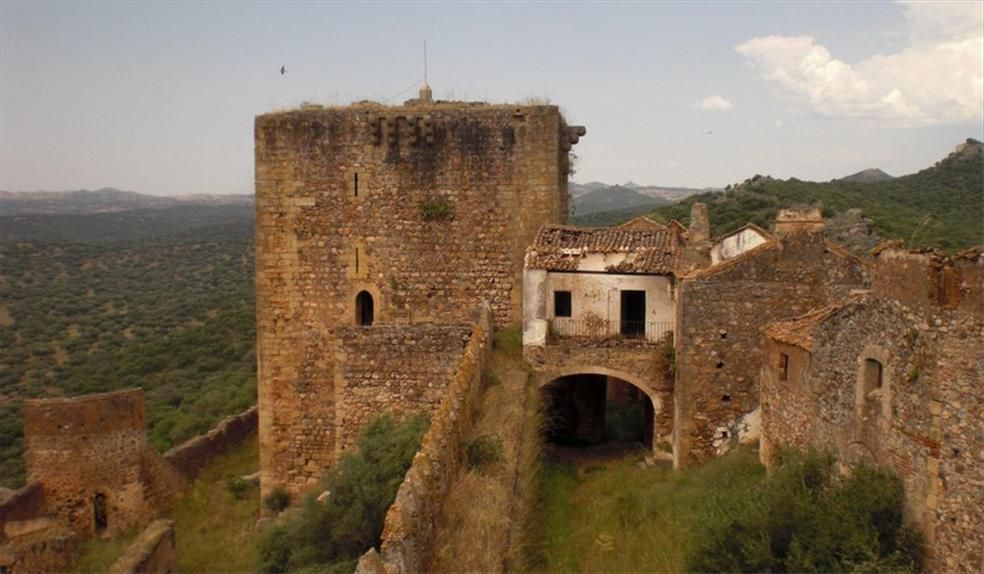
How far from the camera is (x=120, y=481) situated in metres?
16.5

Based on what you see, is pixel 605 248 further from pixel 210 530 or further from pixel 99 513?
pixel 99 513

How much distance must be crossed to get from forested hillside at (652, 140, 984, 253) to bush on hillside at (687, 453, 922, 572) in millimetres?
18192

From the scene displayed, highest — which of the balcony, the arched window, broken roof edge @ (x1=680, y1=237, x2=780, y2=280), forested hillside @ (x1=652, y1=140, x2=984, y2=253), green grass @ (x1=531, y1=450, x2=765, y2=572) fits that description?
forested hillside @ (x1=652, y1=140, x2=984, y2=253)

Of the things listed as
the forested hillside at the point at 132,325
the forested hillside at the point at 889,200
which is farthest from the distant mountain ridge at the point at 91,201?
the forested hillside at the point at 889,200

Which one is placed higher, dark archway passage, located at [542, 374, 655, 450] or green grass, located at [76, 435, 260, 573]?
dark archway passage, located at [542, 374, 655, 450]

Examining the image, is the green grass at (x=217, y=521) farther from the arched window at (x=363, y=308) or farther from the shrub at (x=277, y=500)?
the arched window at (x=363, y=308)

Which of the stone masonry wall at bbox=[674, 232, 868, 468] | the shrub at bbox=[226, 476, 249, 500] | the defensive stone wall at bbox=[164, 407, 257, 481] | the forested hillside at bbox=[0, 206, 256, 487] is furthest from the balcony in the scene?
the forested hillside at bbox=[0, 206, 256, 487]

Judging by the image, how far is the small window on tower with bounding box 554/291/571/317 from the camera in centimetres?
1478

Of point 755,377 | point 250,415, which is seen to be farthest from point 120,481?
point 755,377

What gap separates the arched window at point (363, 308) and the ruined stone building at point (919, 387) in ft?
27.7

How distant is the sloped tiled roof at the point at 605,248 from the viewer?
14.4 meters

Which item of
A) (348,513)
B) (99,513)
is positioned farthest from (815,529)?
(99,513)

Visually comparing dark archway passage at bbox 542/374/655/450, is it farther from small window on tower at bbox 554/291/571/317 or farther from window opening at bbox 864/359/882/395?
window opening at bbox 864/359/882/395

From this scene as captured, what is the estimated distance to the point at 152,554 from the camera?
44.3ft
